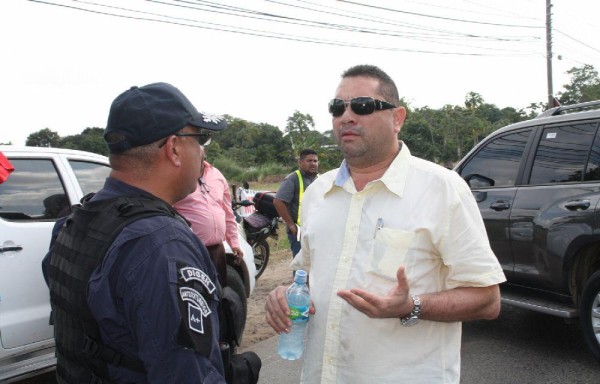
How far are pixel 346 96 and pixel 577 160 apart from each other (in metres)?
2.99

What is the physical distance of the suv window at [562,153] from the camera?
13.7ft

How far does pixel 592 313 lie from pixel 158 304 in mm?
3782

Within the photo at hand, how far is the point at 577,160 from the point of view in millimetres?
4184

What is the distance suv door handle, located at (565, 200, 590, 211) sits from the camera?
392 centimetres

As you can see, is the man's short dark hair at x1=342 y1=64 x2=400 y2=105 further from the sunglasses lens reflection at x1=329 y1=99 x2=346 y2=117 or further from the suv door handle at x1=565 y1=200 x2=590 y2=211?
the suv door handle at x1=565 y1=200 x2=590 y2=211

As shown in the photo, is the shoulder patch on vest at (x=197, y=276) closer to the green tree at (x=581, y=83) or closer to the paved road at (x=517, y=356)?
the paved road at (x=517, y=356)

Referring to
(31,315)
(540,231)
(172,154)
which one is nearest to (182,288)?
(172,154)

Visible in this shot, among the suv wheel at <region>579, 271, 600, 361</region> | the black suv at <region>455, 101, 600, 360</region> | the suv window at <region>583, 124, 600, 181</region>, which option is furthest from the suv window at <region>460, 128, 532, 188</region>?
the suv wheel at <region>579, 271, 600, 361</region>

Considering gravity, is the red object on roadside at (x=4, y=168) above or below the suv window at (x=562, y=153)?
above

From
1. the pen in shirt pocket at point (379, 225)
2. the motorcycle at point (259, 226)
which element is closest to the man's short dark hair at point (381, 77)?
the pen in shirt pocket at point (379, 225)

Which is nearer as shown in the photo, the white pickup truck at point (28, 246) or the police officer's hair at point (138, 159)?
the police officer's hair at point (138, 159)

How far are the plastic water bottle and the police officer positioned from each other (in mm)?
510

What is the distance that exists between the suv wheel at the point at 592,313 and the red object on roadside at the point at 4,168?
4401 millimetres

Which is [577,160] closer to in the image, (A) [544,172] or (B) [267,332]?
(A) [544,172]
